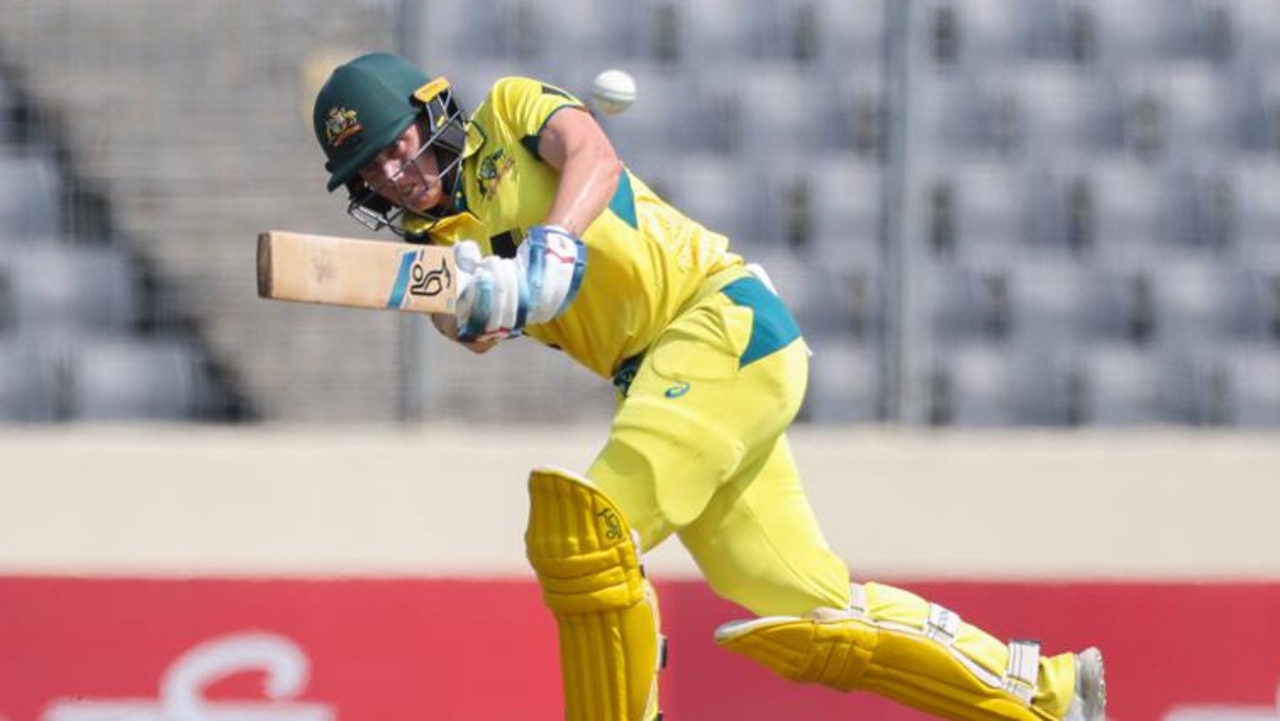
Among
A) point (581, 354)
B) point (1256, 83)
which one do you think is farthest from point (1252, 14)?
point (581, 354)

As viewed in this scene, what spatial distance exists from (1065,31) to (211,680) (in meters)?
3.08

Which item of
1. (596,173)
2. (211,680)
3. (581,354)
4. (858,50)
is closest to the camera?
(596,173)

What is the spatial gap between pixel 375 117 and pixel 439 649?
1.43 m

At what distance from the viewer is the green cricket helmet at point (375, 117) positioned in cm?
357

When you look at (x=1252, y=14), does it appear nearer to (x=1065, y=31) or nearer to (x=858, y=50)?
(x=1065, y=31)

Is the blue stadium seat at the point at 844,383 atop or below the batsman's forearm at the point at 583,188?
below

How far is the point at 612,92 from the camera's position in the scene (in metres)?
3.63

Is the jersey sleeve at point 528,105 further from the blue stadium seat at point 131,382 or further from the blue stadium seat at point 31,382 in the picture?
the blue stadium seat at point 31,382

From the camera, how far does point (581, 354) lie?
385 cm

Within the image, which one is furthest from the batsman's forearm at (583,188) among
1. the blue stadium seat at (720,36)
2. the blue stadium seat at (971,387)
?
the blue stadium seat at (720,36)

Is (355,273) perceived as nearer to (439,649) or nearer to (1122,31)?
(439,649)

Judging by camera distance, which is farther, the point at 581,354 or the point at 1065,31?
the point at 1065,31

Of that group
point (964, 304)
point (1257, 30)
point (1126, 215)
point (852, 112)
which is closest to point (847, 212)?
point (852, 112)

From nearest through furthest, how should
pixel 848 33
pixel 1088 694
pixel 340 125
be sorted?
1. pixel 340 125
2. pixel 1088 694
3. pixel 848 33
